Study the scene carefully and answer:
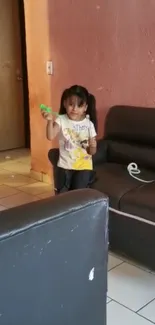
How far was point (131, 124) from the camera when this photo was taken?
2.64 metres

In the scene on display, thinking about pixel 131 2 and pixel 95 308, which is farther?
pixel 131 2

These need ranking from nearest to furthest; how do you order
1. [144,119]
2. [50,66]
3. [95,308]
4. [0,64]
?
[95,308], [144,119], [50,66], [0,64]

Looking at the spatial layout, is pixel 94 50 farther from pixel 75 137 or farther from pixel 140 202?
pixel 140 202

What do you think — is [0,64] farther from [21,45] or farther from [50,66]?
[50,66]

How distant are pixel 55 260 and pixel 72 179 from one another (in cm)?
144

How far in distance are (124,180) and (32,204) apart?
4.48ft

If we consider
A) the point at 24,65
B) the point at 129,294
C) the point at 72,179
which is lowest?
the point at 129,294

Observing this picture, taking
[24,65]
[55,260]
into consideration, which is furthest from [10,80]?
[55,260]

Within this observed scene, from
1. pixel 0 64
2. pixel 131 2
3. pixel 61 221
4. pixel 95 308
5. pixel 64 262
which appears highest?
pixel 131 2

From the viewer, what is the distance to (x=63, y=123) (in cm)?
244

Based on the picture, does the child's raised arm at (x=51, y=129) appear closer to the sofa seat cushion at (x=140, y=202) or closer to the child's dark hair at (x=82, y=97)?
the child's dark hair at (x=82, y=97)

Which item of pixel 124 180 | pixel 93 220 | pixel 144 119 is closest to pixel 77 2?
pixel 144 119

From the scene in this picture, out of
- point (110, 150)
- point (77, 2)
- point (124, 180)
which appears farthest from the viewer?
point (77, 2)

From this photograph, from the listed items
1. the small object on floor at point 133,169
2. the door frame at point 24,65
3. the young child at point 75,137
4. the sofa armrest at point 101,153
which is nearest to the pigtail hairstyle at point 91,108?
the young child at point 75,137
